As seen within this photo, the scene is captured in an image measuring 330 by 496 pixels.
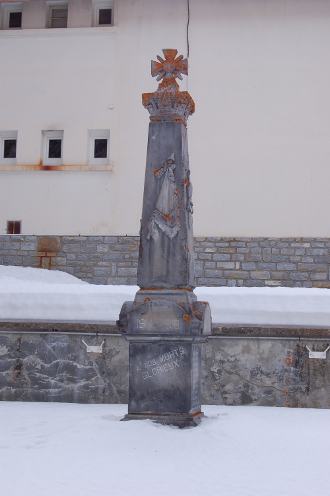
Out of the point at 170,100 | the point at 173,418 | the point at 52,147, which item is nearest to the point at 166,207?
the point at 170,100

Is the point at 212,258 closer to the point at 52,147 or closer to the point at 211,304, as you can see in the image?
the point at 52,147

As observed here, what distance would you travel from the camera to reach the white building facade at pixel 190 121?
13.5 meters

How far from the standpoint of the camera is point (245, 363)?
793cm

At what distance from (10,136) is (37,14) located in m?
2.66

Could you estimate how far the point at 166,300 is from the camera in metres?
6.13

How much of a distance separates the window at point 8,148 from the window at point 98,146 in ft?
5.39

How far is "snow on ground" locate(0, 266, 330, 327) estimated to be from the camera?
7992 millimetres

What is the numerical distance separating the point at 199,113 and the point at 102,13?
3.14 meters

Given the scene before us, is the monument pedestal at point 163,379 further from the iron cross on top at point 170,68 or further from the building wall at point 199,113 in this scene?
the building wall at point 199,113

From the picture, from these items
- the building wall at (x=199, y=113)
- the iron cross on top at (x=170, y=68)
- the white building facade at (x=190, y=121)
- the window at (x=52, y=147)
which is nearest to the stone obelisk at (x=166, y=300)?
the iron cross on top at (x=170, y=68)

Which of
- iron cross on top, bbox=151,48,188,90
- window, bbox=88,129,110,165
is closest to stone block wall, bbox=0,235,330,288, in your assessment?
window, bbox=88,129,110,165

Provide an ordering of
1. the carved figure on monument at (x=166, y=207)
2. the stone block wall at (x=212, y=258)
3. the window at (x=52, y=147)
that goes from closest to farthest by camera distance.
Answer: the carved figure on monument at (x=166, y=207) → the stone block wall at (x=212, y=258) → the window at (x=52, y=147)

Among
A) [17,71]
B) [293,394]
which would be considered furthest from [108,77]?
[293,394]

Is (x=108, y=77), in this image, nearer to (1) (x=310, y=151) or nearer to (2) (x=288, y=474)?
(1) (x=310, y=151)
